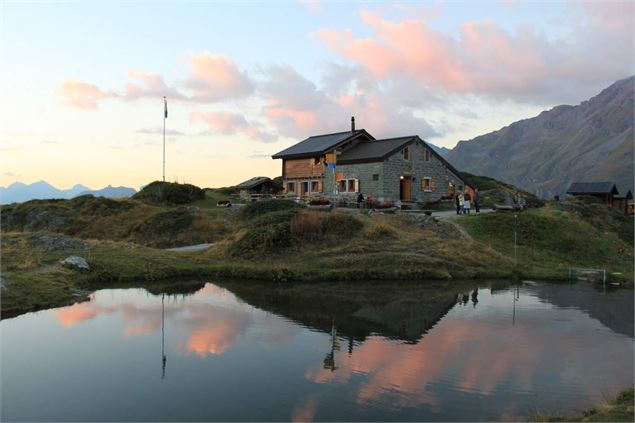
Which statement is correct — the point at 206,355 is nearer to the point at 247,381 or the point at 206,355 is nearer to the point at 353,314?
the point at 247,381

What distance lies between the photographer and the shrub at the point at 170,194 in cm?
6109

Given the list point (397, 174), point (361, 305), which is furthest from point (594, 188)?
point (361, 305)

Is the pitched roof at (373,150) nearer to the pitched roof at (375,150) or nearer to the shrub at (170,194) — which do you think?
the pitched roof at (375,150)

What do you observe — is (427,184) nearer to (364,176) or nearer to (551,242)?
(364,176)

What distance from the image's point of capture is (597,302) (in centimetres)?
2272

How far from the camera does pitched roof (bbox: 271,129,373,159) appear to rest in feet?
190

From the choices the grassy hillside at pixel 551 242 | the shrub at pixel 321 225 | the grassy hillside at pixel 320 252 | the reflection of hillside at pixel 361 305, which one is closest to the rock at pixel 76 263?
the grassy hillside at pixel 320 252

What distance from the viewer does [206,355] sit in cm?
1462

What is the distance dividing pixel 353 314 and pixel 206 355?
23.5ft

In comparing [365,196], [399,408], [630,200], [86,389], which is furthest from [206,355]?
Result: [630,200]

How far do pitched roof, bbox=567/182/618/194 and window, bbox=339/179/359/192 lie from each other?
5385 centimetres

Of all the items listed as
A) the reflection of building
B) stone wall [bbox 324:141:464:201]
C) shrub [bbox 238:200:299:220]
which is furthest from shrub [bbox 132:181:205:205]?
the reflection of building

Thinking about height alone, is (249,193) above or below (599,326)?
above

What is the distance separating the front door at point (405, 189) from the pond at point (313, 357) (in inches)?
1213
